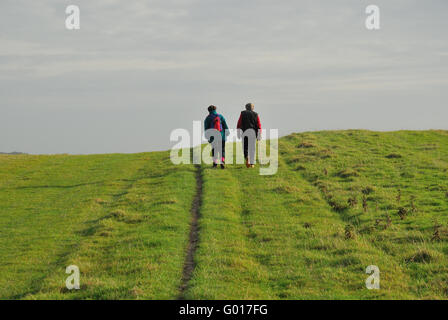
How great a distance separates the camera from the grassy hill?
12828mm

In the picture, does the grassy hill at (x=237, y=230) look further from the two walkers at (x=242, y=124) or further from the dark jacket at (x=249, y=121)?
the dark jacket at (x=249, y=121)

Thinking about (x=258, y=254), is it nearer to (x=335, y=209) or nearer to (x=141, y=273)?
(x=141, y=273)

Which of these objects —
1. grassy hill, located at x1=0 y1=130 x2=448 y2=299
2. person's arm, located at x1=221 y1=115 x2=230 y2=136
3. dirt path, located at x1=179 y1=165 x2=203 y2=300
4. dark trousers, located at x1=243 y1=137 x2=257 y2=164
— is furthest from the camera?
dark trousers, located at x1=243 y1=137 x2=257 y2=164

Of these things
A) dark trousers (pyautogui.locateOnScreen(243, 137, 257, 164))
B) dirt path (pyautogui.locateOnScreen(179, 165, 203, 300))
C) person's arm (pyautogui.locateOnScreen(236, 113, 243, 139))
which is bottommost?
dirt path (pyautogui.locateOnScreen(179, 165, 203, 300))

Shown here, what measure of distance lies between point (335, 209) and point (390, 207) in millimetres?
2464

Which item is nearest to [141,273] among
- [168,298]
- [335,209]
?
[168,298]

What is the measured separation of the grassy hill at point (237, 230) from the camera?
42.1 ft

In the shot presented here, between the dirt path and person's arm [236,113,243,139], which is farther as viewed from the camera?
person's arm [236,113,243,139]

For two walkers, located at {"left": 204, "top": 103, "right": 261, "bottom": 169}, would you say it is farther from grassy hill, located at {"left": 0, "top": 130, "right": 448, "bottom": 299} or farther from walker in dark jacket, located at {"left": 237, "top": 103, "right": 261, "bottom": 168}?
grassy hill, located at {"left": 0, "top": 130, "right": 448, "bottom": 299}

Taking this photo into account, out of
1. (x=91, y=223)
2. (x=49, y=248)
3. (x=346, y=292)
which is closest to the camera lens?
(x=346, y=292)

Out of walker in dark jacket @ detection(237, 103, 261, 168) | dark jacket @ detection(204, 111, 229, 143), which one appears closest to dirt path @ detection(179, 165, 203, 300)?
dark jacket @ detection(204, 111, 229, 143)

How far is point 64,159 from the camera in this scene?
4625 centimetres
